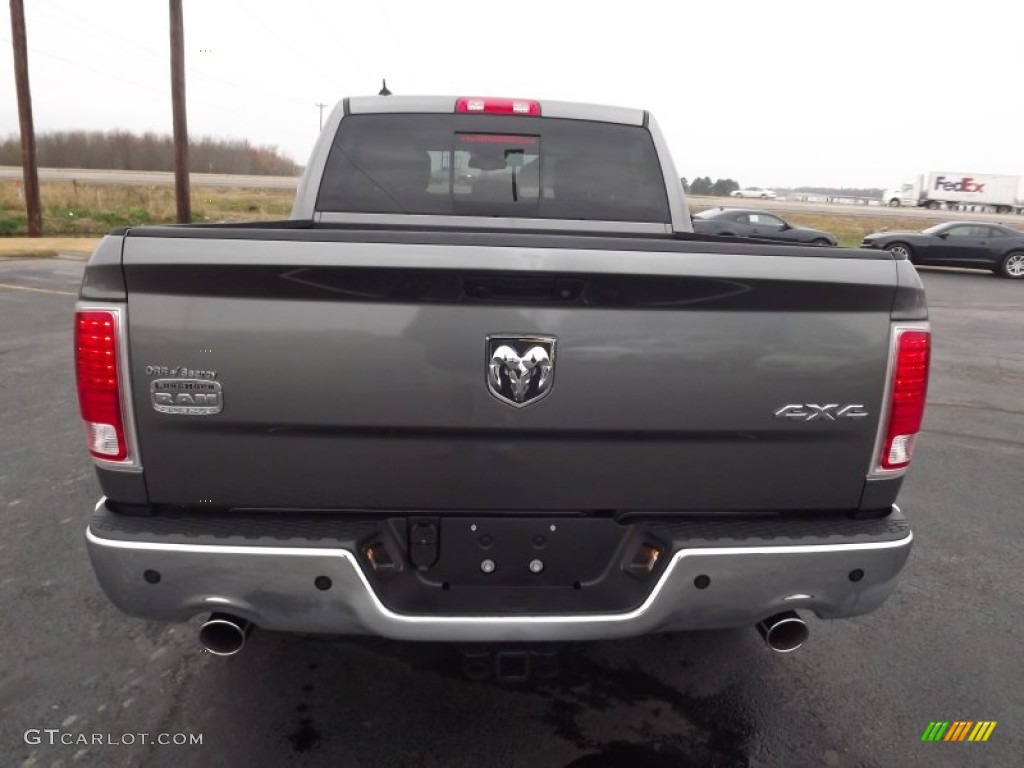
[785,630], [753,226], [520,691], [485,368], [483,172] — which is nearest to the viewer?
[485,368]

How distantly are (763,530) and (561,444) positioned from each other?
66 centimetres

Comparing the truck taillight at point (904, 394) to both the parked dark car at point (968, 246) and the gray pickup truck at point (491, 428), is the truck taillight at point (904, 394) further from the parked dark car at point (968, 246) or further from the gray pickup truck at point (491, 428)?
the parked dark car at point (968, 246)

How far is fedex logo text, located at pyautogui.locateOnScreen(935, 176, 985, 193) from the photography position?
6725 centimetres

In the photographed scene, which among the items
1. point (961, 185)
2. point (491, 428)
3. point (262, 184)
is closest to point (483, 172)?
point (491, 428)

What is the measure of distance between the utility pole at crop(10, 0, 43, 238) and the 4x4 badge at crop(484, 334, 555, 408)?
2398cm

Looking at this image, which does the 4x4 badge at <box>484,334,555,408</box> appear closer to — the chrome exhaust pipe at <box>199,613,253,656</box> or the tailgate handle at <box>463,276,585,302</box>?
the tailgate handle at <box>463,276,585,302</box>

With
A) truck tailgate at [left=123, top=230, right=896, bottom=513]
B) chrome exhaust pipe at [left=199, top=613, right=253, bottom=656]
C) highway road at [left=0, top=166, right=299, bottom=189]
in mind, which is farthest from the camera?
highway road at [left=0, top=166, right=299, bottom=189]

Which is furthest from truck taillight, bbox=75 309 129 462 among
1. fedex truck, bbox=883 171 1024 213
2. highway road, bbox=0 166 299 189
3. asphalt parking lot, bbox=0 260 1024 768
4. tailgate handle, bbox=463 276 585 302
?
fedex truck, bbox=883 171 1024 213

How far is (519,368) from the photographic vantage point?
1.94 m

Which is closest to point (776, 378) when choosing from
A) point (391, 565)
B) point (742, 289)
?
point (742, 289)

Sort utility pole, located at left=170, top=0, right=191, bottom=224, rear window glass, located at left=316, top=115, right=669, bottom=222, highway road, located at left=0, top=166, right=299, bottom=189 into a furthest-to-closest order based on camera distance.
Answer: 1. highway road, located at left=0, top=166, right=299, bottom=189
2. utility pole, located at left=170, top=0, right=191, bottom=224
3. rear window glass, located at left=316, top=115, right=669, bottom=222

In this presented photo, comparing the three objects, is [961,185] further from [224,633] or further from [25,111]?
[224,633]

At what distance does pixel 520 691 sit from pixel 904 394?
168 cm

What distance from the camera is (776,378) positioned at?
199 cm
